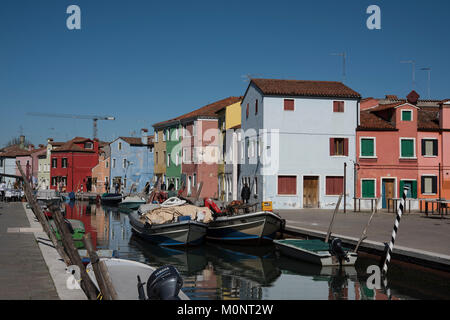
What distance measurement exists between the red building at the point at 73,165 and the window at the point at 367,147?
50.0 meters

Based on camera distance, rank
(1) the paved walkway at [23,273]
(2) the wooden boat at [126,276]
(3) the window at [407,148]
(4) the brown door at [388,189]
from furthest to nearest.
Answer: (3) the window at [407,148] → (4) the brown door at [388,189] → (2) the wooden boat at [126,276] → (1) the paved walkway at [23,273]

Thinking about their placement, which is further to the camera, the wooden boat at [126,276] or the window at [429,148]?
the window at [429,148]

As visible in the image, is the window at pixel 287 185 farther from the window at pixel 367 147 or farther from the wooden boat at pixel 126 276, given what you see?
the wooden boat at pixel 126 276

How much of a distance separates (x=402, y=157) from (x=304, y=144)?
677cm

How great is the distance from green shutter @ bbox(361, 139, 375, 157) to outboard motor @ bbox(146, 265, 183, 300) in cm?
2839

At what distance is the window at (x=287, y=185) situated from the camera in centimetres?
3375

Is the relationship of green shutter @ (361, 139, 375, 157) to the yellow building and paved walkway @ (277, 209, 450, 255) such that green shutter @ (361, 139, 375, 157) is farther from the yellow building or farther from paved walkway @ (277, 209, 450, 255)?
the yellow building

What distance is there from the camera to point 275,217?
20.2 m

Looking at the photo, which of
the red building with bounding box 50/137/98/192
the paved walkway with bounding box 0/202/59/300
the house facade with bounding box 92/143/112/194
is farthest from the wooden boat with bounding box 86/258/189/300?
the red building with bounding box 50/137/98/192

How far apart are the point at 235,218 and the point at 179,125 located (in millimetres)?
36417

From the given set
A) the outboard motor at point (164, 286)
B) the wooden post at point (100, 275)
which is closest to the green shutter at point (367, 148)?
the outboard motor at point (164, 286)

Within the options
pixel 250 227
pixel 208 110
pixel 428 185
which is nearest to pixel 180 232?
pixel 250 227
